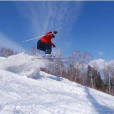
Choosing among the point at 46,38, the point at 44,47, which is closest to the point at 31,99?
the point at 44,47

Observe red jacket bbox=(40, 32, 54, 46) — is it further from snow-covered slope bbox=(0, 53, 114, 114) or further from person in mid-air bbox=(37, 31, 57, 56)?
snow-covered slope bbox=(0, 53, 114, 114)

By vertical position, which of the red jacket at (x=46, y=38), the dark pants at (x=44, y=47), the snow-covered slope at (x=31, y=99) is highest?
the red jacket at (x=46, y=38)

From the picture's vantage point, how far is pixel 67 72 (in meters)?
58.3

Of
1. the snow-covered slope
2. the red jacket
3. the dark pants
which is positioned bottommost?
the snow-covered slope

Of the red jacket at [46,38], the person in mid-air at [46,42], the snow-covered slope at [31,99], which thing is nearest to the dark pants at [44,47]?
the person in mid-air at [46,42]

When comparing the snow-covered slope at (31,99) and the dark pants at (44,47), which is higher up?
the dark pants at (44,47)

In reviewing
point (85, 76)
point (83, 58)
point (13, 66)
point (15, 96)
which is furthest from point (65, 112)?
point (85, 76)

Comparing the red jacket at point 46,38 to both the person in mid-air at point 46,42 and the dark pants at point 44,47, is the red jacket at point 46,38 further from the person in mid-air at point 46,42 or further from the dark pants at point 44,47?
the dark pants at point 44,47

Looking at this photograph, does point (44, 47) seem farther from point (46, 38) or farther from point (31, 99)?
point (31, 99)

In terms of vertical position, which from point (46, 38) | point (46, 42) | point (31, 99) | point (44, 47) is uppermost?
point (46, 38)

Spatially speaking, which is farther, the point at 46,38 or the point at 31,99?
the point at 46,38

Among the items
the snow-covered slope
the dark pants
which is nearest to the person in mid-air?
the dark pants

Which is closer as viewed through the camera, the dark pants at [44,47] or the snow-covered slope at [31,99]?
the snow-covered slope at [31,99]

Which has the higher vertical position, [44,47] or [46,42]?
[46,42]
